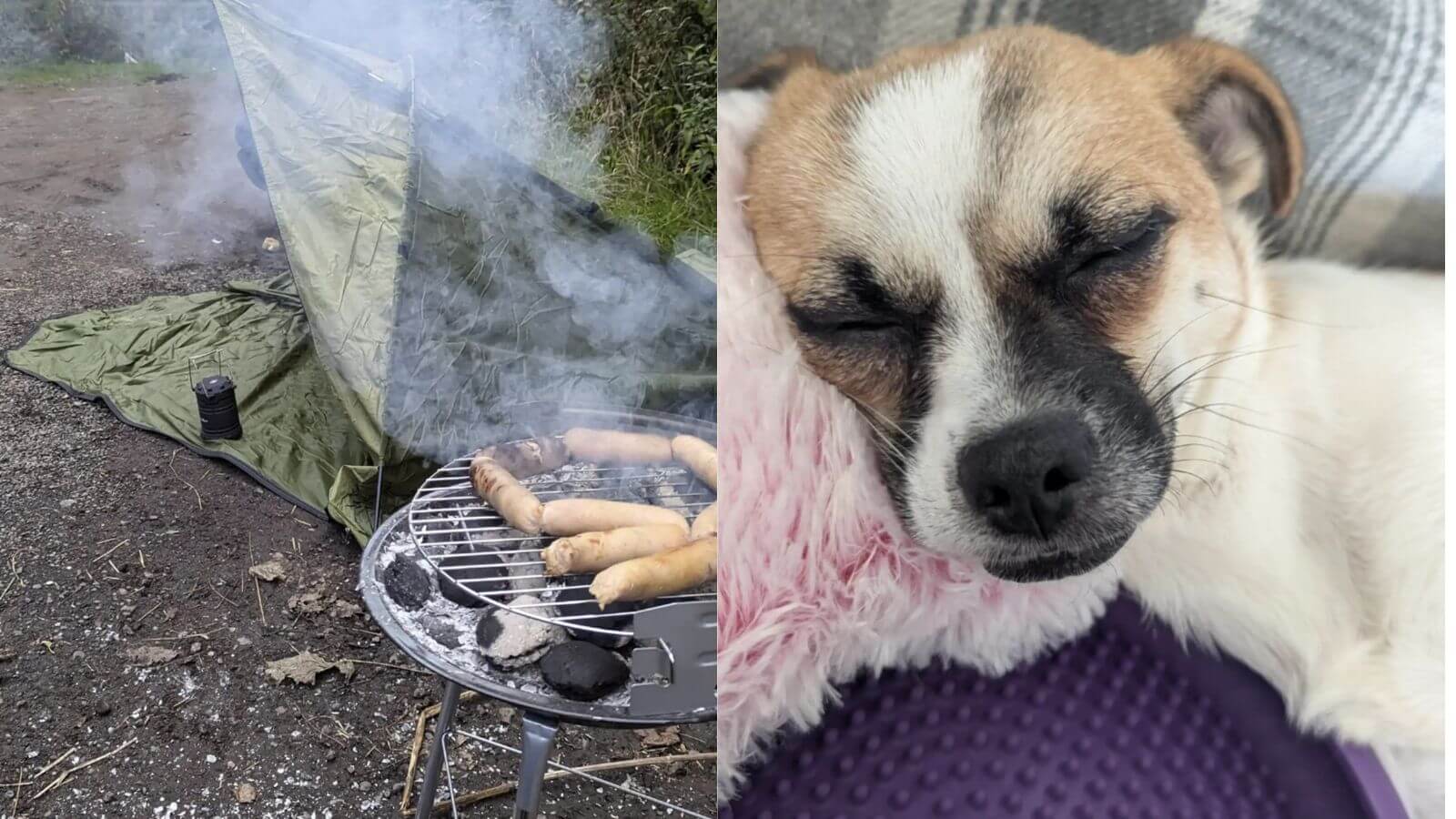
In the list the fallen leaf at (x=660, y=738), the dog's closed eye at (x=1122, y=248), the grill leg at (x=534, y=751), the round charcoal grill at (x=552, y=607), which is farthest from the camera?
the fallen leaf at (x=660, y=738)

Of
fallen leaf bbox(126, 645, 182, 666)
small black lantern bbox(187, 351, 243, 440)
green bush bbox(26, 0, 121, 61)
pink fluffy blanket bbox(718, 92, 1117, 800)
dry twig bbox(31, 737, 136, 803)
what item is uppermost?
pink fluffy blanket bbox(718, 92, 1117, 800)

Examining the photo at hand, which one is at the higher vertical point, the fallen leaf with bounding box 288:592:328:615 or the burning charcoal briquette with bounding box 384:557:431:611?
the burning charcoal briquette with bounding box 384:557:431:611

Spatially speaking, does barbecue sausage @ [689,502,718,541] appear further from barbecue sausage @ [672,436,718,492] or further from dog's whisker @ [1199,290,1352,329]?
dog's whisker @ [1199,290,1352,329]

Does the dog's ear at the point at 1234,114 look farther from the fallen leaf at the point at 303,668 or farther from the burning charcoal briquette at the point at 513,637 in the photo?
the fallen leaf at the point at 303,668

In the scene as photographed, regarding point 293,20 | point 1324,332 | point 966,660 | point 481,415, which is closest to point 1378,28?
point 1324,332

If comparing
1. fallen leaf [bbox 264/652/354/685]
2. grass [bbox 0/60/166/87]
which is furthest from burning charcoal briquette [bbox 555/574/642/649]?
grass [bbox 0/60/166/87]

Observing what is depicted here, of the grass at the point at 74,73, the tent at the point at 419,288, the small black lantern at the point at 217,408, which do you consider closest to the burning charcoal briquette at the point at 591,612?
the tent at the point at 419,288
